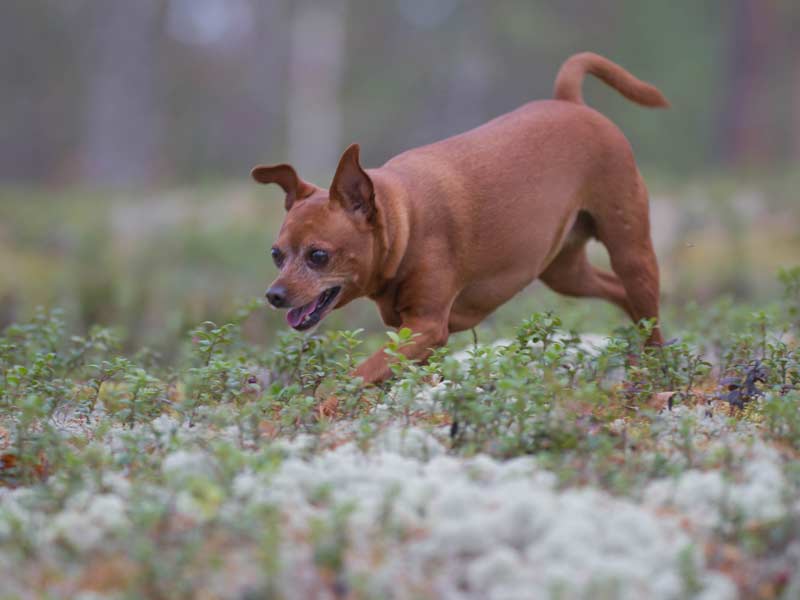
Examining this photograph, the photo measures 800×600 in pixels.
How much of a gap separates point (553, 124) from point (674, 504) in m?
2.81

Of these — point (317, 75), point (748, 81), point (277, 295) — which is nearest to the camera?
point (277, 295)

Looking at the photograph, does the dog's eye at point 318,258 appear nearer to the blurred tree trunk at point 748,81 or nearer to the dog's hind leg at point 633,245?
the dog's hind leg at point 633,245

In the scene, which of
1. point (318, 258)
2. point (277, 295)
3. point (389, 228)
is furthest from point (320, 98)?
point (277, 295)

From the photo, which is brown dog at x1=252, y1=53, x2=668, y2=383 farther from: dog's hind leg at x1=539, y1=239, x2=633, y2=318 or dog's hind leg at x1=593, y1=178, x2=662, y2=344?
dog's hind leg at x1=539, y1=239, x2=633, y2=318

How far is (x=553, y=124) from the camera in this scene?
5680 mm

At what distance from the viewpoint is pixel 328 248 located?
490cm

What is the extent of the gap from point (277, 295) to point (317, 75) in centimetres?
2573

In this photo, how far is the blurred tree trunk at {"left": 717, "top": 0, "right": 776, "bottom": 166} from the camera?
22.6 m

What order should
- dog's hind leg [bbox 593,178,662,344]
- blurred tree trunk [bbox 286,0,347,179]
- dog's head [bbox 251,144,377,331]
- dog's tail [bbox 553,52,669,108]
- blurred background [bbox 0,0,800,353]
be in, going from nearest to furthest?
dog's head [bbox 251,144,377,331] → dog's hind leg [bbox 593,178,662,344] → dog's tail [bbox 553,52,669,108] → blurred background [bbox 0,0,800,353] → blurred tree trunk [bbox 286,0,347,179]

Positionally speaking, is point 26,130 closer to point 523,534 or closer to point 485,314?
point 485,314

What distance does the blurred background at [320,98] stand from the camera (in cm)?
1406

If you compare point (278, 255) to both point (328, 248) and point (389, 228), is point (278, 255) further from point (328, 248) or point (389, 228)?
point (389, 228)

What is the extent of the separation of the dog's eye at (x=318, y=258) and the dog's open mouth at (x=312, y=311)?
135mm

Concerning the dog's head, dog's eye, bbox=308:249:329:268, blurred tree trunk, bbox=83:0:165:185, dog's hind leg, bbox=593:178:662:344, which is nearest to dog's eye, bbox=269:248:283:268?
the dog's head
